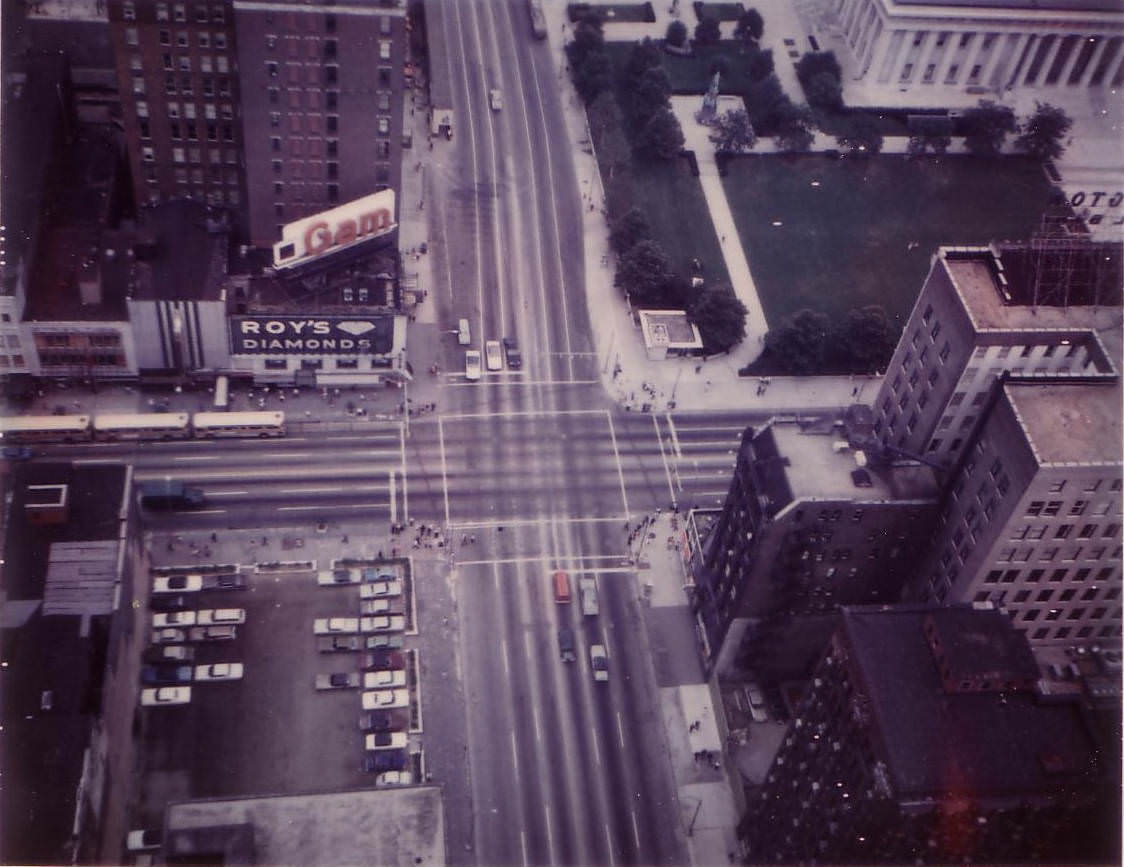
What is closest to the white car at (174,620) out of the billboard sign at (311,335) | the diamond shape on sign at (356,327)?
→ the billboard sign at (311,335)

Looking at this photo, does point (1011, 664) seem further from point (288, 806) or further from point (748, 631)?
point (288, 806)

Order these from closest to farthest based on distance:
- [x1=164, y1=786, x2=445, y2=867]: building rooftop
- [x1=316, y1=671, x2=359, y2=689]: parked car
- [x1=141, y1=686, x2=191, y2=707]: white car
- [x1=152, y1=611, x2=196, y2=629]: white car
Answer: [x1=164, y1=786, x2=445, y2=867]: building rooftop
[x1=141, y1=686, x2=191, y2=707]: white car
[x1=316, y1=671, x2=359, y2=689]: parked car
[x1=152, y1=611, x2=196, y2=629]: white car

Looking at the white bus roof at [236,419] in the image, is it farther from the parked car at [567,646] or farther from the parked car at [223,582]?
the parked car at [567,646]

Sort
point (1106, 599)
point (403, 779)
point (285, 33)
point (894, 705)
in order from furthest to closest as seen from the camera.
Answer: point (285, 33) < point (403, 779) < point (1106, 599) < point (894, 705)

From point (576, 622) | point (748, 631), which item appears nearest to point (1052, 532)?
point (748, 631)

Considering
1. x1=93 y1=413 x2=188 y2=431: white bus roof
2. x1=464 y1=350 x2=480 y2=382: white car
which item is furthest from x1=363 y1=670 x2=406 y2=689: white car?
x1=464 y1=350 x2=480 y2=382: white car

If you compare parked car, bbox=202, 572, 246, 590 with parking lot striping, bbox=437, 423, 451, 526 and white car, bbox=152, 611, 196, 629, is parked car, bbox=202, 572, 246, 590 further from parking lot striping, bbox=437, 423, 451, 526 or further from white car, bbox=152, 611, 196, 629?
parking lot striping, bbox=437, 423, 451, 526

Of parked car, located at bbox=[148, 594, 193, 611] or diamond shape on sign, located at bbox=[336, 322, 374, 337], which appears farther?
diamond shape on sign, located at bbox=[336, 322, 374, 337]
